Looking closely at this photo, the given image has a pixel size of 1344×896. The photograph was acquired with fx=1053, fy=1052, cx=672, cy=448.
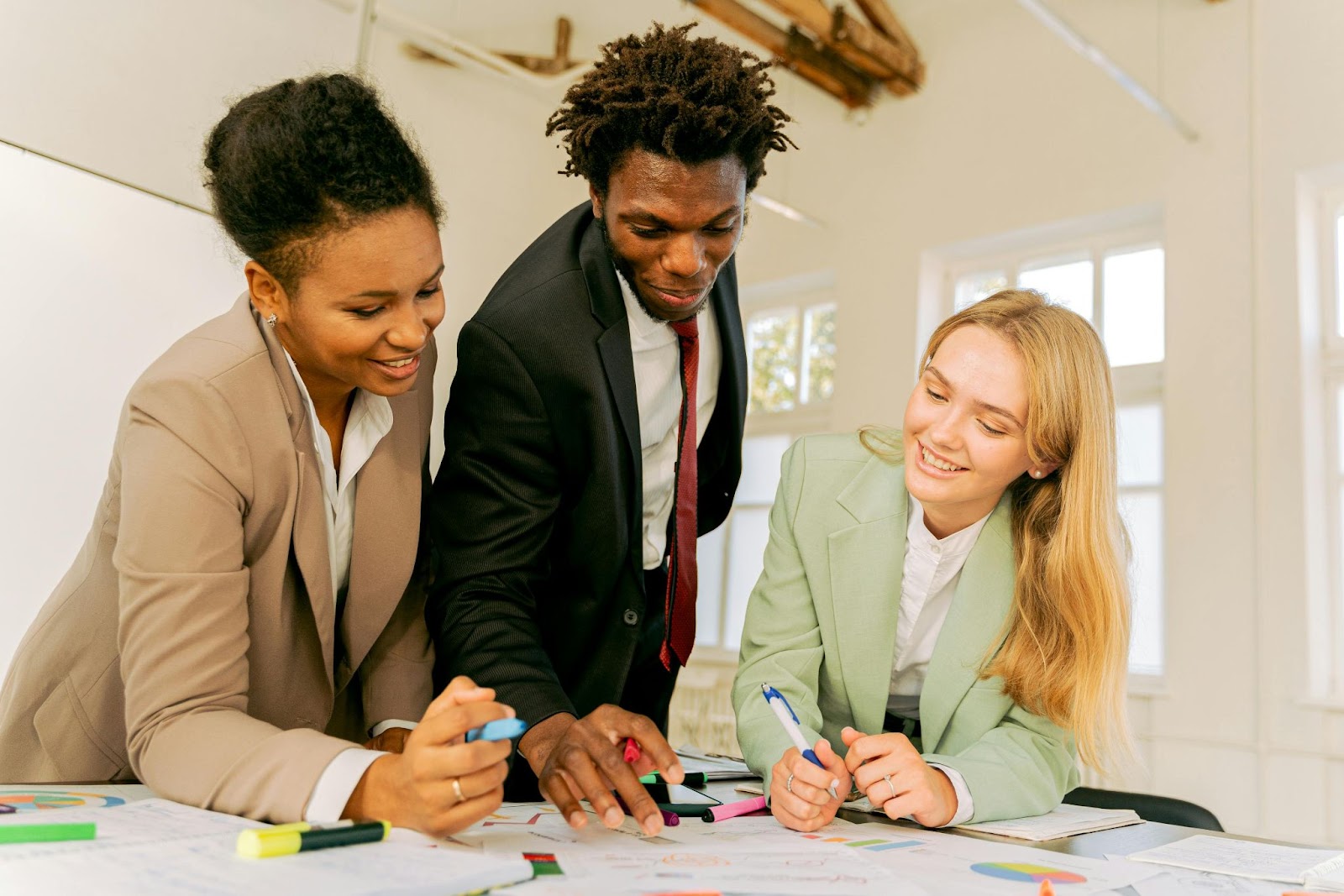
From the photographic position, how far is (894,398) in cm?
539

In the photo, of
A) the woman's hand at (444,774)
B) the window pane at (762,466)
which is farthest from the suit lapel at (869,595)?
the window pane at (762,466)

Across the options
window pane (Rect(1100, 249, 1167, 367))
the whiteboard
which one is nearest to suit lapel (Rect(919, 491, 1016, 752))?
the whiteboard

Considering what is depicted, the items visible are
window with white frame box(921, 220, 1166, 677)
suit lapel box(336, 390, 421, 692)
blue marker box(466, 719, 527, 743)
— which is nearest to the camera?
blue marker box(466, 719, 527, 743)

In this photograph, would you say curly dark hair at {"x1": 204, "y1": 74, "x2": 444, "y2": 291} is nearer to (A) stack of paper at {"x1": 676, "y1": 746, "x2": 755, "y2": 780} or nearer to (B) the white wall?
(A) stack of paper at {"x1": 676, "y1": 746, "x2": 755, "y2": 780}

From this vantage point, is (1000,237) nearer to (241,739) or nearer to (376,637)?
(376,637)

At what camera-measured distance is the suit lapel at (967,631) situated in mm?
1559

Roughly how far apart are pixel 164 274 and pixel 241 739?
5.44 feet

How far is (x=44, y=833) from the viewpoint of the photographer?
87 centimetres

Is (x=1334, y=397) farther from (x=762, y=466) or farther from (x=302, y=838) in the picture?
(x=302, y=838)

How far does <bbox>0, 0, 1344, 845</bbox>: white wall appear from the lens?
9.09 feet

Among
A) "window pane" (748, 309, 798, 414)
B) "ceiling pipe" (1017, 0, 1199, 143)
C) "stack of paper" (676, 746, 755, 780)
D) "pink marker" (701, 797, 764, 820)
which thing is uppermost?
"ceiling pipe" (1017, 0, 1199, 143)

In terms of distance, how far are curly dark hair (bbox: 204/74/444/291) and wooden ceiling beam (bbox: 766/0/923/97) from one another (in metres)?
4.17

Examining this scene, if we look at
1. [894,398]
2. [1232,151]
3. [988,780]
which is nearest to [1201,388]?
[1232,151]

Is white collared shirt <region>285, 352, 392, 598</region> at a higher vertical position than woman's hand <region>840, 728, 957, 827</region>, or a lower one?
higher
